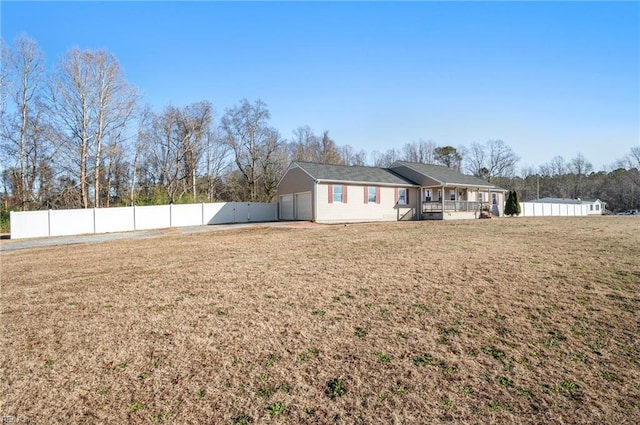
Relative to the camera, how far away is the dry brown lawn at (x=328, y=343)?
2.84m

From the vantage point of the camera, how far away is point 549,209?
42469 mm

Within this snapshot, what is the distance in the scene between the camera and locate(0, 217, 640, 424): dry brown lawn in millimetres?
2840

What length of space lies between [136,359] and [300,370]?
1.80 meters

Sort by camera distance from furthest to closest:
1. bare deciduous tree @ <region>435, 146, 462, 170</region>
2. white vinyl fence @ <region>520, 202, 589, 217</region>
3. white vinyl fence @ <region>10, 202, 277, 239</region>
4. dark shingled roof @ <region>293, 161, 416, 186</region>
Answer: bare deciduous tree @ <region>435, 146, 462, 170</region> → white vinyl fence @ <region>520, 202, 589, 217</region> → dark shingled roof @ <region>293, 161, 416, 186</region> → white vinyl fence @ <region>10, 202, 277, 239</region>

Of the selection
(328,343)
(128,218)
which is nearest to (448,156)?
(128,218)

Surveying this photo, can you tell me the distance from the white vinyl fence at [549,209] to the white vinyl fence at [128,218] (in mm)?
29694

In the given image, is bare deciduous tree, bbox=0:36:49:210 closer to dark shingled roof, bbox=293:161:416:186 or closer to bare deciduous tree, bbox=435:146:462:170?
dark shingled roof, bbox=293:161:416:186

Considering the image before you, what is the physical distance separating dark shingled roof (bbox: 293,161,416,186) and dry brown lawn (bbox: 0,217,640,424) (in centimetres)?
1528

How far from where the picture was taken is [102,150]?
25.4 m

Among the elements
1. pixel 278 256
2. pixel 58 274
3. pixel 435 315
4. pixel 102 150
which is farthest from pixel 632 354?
pixel 102 150

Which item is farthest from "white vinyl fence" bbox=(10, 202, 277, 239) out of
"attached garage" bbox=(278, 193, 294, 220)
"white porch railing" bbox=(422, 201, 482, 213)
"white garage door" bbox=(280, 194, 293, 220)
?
"white porch railing" bbox=(422, 201, 482, 213)

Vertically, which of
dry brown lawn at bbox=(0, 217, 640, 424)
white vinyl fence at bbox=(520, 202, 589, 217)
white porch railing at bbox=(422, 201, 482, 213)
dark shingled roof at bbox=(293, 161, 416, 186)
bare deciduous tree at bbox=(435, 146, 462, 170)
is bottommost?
dry brown lawn at bbox=(0, 217, 640, 424)

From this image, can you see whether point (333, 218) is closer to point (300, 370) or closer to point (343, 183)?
point (343, 183)

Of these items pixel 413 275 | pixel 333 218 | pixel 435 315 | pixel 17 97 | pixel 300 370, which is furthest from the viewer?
pixel 17 97
